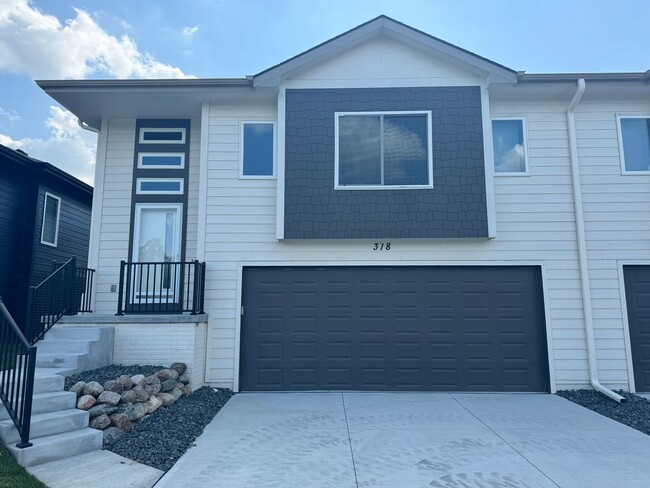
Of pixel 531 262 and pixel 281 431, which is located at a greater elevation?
pixel 531 262

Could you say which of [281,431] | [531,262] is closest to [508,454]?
[281,431]

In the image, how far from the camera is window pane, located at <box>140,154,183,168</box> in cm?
816

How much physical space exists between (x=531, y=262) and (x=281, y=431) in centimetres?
499

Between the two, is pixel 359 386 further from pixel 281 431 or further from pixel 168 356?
pixel 168 356

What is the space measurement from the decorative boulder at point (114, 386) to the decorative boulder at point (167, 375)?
779mm

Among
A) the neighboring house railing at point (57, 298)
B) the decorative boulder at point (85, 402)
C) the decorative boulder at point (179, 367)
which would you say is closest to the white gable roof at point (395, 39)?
the neighboring house railing at point (57, 298)

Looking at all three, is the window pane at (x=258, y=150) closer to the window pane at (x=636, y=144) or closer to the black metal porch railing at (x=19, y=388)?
the black metal porch railing at (x=19, y=388)

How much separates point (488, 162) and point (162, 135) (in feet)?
19.5

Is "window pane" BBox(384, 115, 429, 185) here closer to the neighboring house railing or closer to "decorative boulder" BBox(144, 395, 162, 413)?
"decorative boulder" BBox(144, 395, 162, 413)

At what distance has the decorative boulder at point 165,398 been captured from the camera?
5574 mm

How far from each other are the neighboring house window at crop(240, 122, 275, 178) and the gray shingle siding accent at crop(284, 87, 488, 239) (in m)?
0.44

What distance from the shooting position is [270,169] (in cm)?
771

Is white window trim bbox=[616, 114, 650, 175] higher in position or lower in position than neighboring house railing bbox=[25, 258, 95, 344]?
higher

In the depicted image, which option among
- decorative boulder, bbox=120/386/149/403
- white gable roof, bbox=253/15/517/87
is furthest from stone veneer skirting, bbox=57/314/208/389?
white gable roof, bbox=253/15/517/87
